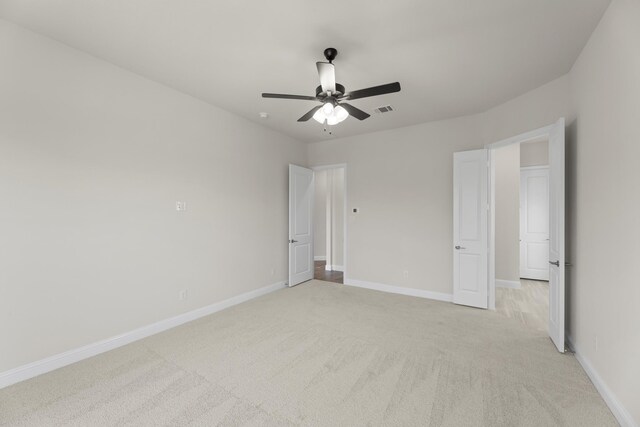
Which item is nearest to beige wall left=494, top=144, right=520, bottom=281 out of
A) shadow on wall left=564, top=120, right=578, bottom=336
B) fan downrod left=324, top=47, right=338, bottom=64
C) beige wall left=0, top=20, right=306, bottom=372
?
shadow on wall left=564, top=120, right=578, bottom=336

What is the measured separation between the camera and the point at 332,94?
2.40m

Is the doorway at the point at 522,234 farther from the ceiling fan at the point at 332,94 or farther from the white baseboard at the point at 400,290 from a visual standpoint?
the ceiling fan at the point at 332,94

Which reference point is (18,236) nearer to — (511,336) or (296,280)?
(296,280)

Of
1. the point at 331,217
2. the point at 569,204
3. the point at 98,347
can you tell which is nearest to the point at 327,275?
the point at 331,217

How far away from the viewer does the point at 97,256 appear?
2713mm

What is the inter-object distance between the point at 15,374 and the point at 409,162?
5.21m

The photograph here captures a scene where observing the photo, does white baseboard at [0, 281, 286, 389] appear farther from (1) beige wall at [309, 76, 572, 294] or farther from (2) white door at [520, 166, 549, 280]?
(2) white door at [520, 166, 549, 280]

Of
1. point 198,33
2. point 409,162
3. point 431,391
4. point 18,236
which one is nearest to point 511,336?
point 431,391

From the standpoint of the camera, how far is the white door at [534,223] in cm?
563

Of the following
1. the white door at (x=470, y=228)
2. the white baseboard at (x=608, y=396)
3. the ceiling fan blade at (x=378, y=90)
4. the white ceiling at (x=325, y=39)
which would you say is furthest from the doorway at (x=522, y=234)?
the ceiling fan blade at (x=378, y=90)

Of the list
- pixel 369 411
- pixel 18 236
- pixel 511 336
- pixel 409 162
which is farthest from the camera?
pixel 409 162

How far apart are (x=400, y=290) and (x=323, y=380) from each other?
2868 mm

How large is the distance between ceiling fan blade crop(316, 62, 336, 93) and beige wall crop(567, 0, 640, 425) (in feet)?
6.27

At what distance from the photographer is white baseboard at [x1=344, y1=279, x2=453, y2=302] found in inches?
173
